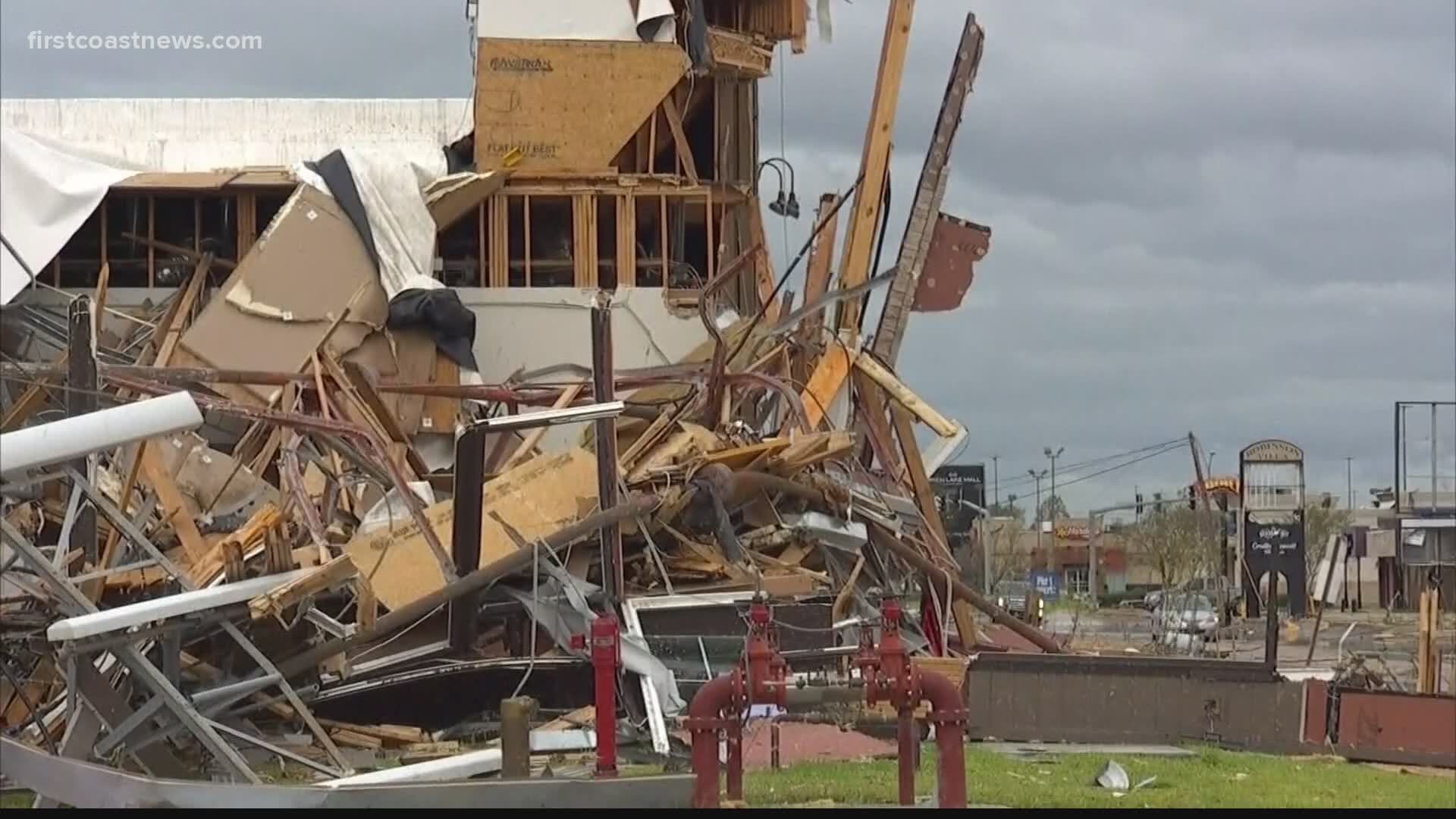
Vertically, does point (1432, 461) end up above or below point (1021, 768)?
above

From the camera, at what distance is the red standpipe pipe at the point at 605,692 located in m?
10.3

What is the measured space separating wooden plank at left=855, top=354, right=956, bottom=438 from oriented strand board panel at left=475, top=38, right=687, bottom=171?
13.9ft

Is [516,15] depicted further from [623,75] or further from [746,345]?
[746,345]

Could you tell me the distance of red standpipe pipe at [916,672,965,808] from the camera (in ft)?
33.1

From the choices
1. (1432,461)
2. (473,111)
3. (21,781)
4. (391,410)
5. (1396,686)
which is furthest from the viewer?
(1432,461)

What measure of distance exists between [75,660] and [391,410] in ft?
30.8

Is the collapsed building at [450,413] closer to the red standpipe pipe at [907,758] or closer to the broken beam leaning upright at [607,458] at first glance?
the broken beam leaning upright at [607,458]

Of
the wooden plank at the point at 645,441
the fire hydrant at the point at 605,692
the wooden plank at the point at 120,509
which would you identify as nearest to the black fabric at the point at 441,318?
the wooden plank at the point at 645,441

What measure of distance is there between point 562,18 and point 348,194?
3.63 m

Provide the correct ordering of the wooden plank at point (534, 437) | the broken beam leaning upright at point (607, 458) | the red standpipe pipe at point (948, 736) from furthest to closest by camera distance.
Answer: the wooden plank at point (534, 437)
the broken beam leaning upright at point (607, 458)
the red standpipe pipe at point (948, 736)

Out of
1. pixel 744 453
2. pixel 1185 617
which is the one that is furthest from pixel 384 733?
pixel 1185 617

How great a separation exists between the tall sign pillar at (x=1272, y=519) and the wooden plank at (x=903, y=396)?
13.7 meters

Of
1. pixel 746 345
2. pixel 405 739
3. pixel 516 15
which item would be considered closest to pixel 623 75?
pixel 516 15

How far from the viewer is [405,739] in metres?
14.1
